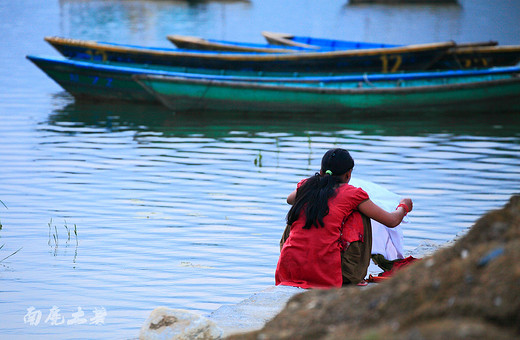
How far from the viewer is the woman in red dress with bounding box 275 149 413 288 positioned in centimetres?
471

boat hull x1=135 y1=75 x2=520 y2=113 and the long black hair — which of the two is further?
boat hull x1=135 y1=75 x2=520 y2=113

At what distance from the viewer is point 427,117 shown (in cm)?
1453

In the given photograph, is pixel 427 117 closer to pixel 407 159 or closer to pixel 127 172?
pixel 407 159

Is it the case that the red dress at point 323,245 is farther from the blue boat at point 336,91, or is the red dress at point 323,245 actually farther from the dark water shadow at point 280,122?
the blue boat at point 336,91

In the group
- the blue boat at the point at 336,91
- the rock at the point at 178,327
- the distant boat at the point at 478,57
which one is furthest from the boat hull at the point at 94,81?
the rock at the point at 178,327

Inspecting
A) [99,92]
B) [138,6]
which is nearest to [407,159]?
[99,92]

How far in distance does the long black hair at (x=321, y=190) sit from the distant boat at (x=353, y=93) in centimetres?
937

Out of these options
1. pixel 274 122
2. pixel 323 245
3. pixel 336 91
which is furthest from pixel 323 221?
pixel 336 91

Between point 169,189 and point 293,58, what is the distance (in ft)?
23.3

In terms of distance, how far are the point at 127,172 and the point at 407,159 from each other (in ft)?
12.4

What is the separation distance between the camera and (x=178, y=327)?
152 inches

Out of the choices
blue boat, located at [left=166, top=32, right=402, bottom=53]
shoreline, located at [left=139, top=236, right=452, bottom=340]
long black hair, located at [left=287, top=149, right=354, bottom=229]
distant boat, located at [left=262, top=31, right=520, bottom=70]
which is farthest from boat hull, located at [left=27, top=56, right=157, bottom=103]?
shoreline, located at [left=139, top=236, right=452, bottom=340]

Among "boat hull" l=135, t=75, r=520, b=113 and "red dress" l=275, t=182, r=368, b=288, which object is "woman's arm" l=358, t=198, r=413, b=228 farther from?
"boat hull" l=135, t=75, r=520, b=113

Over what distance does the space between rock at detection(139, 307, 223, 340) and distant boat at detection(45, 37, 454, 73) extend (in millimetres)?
11765
